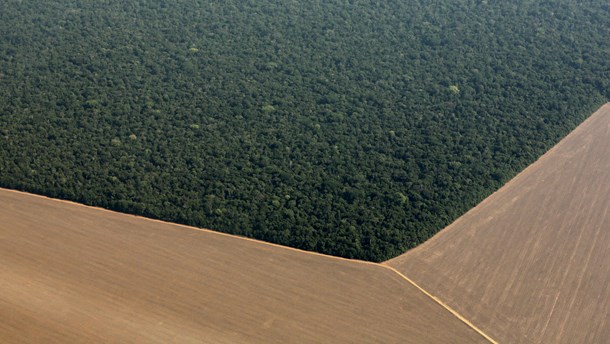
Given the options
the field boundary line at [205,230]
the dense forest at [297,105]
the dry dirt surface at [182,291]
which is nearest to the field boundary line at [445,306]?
the dry dirt surface at [182,291]

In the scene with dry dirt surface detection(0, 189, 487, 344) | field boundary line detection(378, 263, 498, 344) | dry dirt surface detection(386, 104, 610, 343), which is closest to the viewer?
dry dirt surface detection(0, 189, 487, 344)

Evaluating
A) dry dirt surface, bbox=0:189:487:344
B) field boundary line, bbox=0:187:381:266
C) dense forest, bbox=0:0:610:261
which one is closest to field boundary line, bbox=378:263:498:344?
dry dirt surface, bbox=0:189:487:344

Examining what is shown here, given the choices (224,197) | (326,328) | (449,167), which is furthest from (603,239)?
(224,197)

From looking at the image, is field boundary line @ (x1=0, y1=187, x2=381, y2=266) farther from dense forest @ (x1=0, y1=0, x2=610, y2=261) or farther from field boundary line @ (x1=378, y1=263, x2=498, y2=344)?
field boundary line @ (x1=378, y1=263, x2=498, y2=344)

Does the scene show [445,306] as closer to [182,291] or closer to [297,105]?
[182,291]

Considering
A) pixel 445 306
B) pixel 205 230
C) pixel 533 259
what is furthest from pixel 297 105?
pixel 445 306

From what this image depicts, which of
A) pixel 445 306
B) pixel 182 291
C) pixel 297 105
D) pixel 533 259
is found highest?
pixel 297 105

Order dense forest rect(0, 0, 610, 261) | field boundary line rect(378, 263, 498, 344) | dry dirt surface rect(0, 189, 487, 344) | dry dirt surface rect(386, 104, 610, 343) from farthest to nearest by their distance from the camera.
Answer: dense forest rect(0, 0, 610, 261), dry dirt surface rect(386, 104, 610, 343), field boundary line rect(378, 263, 498, 344), dry dirt surface rect(0, 189, 487, 344)
